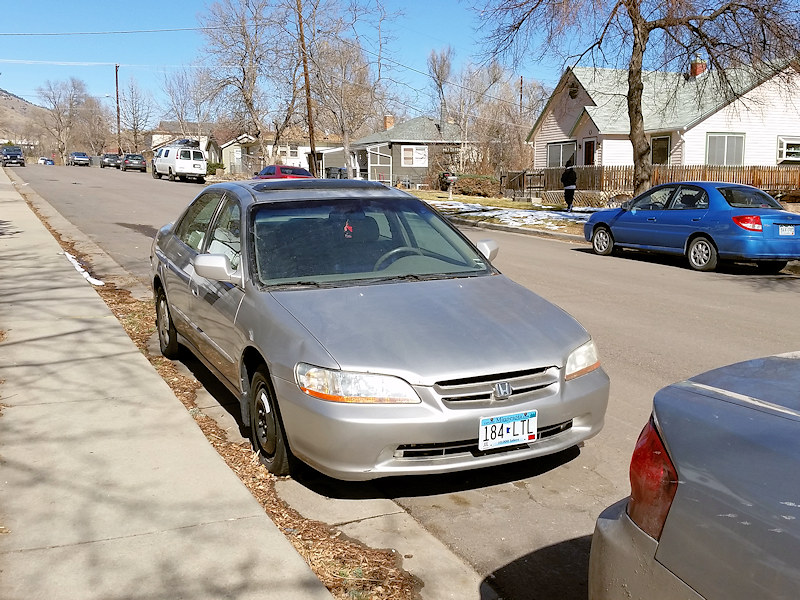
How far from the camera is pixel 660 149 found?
34.9 meters

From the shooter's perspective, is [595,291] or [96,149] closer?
[595,291]

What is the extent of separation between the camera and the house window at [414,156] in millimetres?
54281

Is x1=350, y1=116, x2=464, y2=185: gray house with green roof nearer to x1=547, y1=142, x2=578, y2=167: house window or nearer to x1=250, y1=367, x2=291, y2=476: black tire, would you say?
x1=547, y1=142, x2=578, y2=167: house window

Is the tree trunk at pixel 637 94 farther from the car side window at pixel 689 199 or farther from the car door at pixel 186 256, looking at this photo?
the car door at pixel 186 256

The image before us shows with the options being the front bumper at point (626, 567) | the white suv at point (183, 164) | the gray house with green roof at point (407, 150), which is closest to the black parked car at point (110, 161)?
the white suv at point (183, 164)

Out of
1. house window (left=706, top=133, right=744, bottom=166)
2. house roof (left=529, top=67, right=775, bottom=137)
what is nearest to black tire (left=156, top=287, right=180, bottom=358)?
house roof (left=529, top=67, right=775, bottom=137)

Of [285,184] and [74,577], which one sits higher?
[285,184]

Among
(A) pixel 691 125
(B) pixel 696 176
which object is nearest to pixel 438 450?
(B) pixel 696 176

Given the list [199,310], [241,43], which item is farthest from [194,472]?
[241,43]

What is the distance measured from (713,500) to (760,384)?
452 millimetres

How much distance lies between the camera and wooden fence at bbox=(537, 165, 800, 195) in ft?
102

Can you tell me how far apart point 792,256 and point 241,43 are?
4885 centimetres

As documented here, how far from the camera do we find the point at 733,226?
1259cm

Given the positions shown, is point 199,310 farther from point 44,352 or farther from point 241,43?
point 241,43
